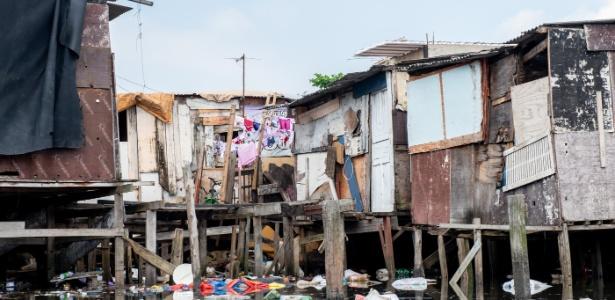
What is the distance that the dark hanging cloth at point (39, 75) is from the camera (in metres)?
14.1

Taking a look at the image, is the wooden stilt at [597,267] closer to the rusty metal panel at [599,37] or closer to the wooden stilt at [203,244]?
the rusty metal panel at [599,37]

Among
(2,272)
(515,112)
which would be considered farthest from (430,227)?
(2,272)

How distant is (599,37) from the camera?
48.3 ft

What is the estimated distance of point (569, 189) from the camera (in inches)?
564

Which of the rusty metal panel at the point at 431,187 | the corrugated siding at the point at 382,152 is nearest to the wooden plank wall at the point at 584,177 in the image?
the rusty metal panel at the point at 431,187

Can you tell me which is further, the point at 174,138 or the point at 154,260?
the point at 174,138

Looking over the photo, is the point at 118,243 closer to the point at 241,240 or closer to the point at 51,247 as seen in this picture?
the point at 51,247

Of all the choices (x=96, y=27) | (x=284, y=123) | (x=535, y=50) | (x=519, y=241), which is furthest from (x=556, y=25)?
(x=284, y=123)

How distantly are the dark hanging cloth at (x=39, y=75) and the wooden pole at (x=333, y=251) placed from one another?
180 inches

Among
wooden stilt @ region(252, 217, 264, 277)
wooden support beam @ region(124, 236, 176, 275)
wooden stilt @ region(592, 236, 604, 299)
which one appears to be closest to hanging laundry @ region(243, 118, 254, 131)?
wooden stilt @ region(252, 217, 264, 277)

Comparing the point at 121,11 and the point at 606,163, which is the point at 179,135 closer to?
the point at 121,11

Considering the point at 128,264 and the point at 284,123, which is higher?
the point at 284,123

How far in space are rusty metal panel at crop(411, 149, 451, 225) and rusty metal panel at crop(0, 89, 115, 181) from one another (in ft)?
21.8

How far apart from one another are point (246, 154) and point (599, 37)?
1356cm
